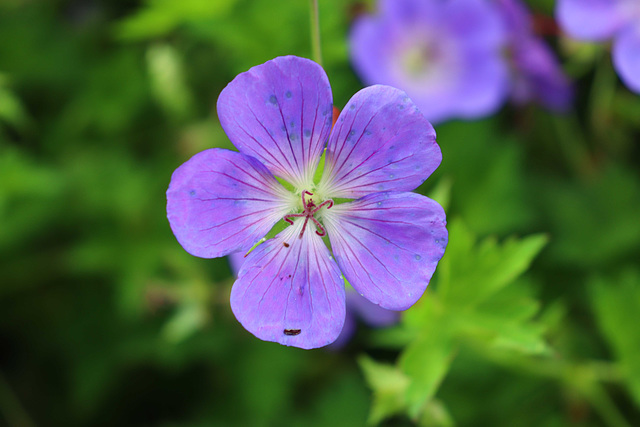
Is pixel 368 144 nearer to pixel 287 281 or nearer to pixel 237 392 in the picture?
pixel 287 281

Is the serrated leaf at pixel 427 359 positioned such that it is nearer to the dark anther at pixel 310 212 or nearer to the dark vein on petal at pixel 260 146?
the dark anther at pixel 310 212

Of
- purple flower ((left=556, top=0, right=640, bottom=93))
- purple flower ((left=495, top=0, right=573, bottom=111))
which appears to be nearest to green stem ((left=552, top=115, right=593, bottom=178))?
purple flower ((left=495, top=0, right=573, bottom=111))

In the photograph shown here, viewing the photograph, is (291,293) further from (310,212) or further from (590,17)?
(590,17)

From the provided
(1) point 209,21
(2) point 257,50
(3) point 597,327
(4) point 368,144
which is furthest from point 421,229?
(3) point 597,327

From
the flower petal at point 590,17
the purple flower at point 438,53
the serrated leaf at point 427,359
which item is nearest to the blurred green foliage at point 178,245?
the purple flower at point 438,53

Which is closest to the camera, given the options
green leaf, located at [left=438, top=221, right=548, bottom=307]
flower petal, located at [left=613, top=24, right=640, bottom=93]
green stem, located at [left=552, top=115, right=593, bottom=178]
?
green leaf, located at [left=438, top=221, right=548, bottom=307]

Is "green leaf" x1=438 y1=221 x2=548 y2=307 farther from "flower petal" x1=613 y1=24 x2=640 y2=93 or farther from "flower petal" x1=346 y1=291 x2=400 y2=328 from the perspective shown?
"flower petal" x1=613 y1=24 x2=640 y2=93

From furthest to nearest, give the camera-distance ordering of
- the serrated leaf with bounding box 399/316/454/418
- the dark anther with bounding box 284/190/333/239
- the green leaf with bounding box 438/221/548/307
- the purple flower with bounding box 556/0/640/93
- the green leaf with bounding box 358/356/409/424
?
1. the purple flower with bounding box 556/0/640/93
2. the green leaf with bounding box 358/356/409/424
3. the green leaf with bounding box 438/221/548/307
4. the serrated leaf with bounding box 399/316/454/418
5. the dark anther with bounding box 284/190/333/239
